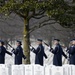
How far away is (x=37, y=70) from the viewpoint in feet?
34.2

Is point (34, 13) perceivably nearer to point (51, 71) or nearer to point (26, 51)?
point (26, 51)

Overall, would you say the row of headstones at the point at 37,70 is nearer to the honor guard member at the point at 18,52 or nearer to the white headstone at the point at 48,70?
the white headstone at the point at 48,70

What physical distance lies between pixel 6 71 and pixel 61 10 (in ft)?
15.6

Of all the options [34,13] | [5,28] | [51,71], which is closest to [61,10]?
[34,13]

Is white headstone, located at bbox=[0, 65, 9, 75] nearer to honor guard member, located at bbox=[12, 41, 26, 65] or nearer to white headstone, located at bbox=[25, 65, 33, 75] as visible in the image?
white headstone, located at bbox=[25, 65, 33, 75]

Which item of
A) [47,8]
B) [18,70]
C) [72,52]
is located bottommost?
[18,70]

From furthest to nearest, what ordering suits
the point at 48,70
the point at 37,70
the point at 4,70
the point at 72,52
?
the point at 72,52
the point at 4,70
the point at 37,70
the point at 48,70

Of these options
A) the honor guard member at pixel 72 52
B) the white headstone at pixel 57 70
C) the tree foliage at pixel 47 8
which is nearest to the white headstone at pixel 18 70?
the white headstone at pixel 57 70

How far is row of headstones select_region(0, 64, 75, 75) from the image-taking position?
10173mm

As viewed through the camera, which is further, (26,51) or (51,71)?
(26,51)

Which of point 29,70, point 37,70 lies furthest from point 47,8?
point 37,70

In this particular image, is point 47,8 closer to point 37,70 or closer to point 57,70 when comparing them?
point 37,70

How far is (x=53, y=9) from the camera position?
14.3 meters

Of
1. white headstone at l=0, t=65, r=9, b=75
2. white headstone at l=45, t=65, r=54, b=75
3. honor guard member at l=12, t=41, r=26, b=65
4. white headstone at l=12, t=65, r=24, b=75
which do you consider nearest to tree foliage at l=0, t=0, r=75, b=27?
honor guard member at l=12, t=41, r=26, b=65
